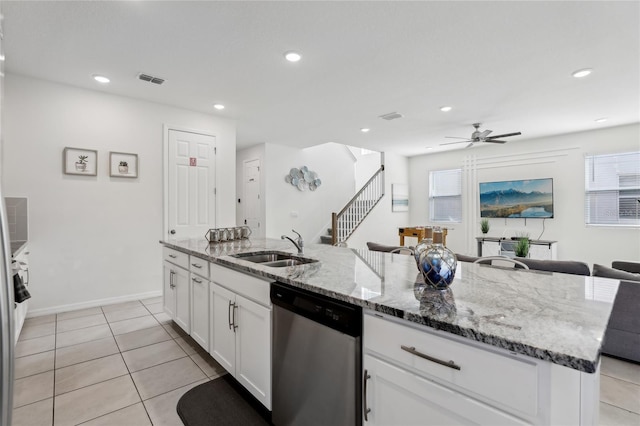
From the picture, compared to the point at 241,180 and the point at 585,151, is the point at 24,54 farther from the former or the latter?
the point at 585,151

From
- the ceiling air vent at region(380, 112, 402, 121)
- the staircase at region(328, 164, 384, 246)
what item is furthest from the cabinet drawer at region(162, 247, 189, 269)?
the staircase at region(328, 164, 384, 246)

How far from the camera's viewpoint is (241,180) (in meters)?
7.52

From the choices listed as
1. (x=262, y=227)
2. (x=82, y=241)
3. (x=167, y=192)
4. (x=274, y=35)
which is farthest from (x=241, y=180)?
(x=274, y=35)

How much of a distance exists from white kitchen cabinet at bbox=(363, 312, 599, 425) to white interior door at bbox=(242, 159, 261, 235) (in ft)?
19.2

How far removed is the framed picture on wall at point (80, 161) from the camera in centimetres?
356

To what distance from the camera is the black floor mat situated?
1771 millimetres

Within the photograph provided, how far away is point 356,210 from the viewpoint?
299 inches

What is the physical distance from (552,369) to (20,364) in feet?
11.0

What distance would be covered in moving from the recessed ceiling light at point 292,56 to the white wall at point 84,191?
2184 mm

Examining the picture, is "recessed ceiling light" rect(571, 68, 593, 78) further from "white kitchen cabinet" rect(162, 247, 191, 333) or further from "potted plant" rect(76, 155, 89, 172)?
"potted plant" rect(76, 155, 89, 172)

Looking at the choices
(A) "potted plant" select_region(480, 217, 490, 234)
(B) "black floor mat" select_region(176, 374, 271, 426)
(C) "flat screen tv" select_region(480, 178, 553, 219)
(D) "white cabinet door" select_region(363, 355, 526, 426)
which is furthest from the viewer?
(A) "potted plant" select_region(480, 217, 490, 234)

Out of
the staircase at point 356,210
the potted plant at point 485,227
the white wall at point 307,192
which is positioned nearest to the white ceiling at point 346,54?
the white wall at point 307,192

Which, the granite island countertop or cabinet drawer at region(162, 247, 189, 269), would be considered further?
cabinet drawer at region(162, 247, 189, 269)

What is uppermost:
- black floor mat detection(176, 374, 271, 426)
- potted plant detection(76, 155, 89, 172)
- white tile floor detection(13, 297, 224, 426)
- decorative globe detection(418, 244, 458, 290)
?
potted plant detection(76, 155, 89, 172)
